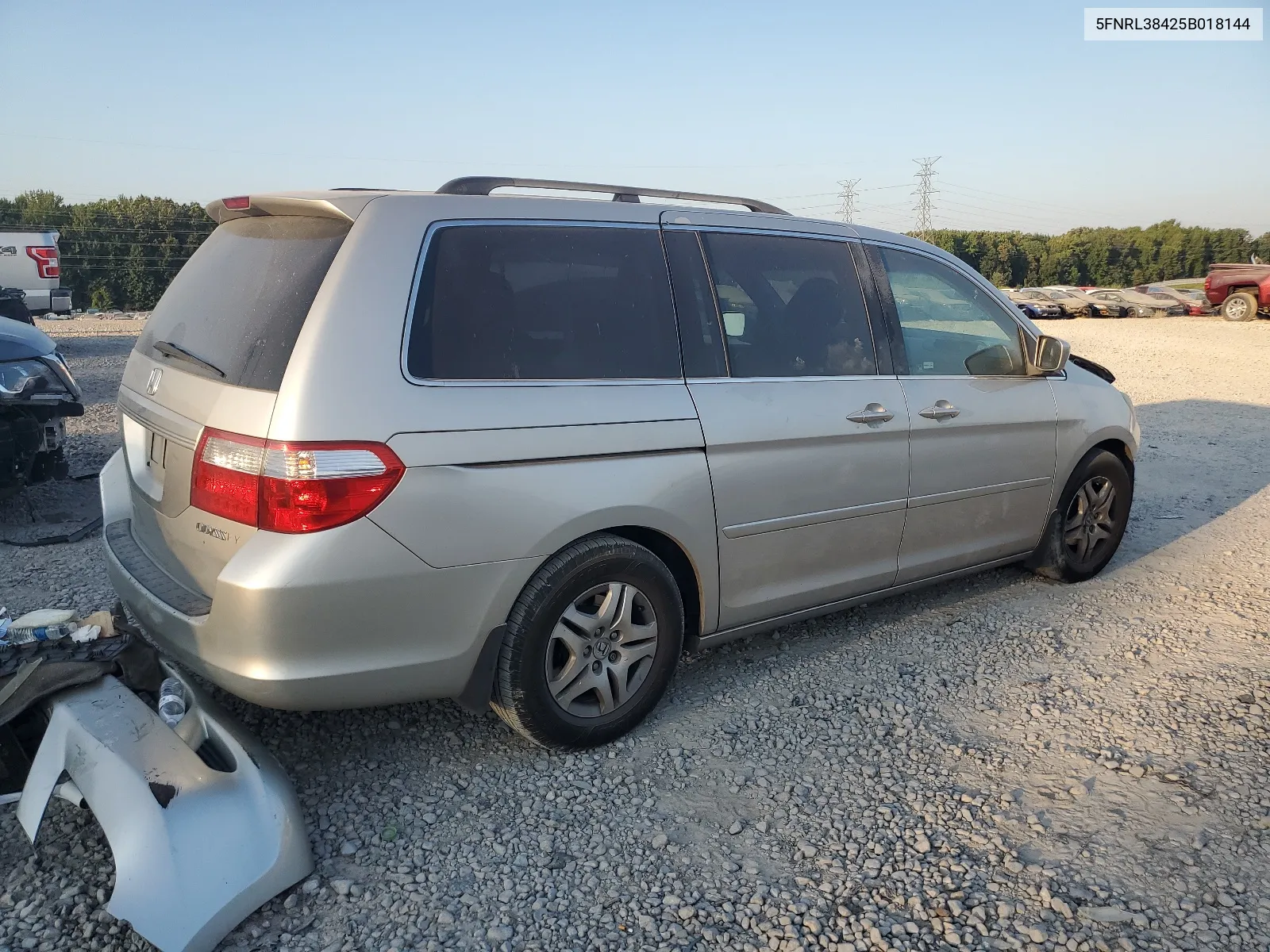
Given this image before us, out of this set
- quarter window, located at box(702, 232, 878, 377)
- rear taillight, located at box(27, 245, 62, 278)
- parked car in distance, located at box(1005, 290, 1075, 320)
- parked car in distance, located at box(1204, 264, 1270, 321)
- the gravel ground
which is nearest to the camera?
the gravel ground

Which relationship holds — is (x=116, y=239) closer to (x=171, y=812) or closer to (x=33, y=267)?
(x=33, y=267)

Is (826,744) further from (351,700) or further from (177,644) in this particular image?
(177,644)

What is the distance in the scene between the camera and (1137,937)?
8.09 ft

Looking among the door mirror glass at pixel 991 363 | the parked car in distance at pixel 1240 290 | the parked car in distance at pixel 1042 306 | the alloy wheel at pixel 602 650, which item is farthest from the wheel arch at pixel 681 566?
the parked car in distance at pixel 1042 306

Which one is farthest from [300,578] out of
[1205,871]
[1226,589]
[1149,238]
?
[1149,238]

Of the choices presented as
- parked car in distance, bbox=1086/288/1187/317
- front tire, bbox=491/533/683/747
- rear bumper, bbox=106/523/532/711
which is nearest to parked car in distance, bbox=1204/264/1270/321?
parked car in distance, bbox=1086/288/1187/317

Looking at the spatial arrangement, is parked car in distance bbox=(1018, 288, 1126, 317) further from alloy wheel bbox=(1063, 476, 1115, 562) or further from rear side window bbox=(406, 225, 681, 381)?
rear side window bbox=(406, 225, 681, 381)

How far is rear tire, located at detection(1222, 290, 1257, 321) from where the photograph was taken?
83.6 feet

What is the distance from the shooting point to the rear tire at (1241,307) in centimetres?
Answer: 2547

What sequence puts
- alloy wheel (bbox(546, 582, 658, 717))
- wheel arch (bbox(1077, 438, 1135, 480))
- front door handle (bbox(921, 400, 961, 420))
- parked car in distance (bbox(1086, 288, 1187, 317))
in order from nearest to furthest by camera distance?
1. alloy wheel (bbox(546, 582, 658, 717))
2. front door handle (bbox(921, 400, 961, 420))
3. wheel arch (bbox(1077, 438, 1135, 480))
4. parked car in distance (bbox(1086, 288, 1187, 317))

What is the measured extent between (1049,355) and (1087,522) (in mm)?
1090

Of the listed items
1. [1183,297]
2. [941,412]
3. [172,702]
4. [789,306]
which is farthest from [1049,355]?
[1183,297]

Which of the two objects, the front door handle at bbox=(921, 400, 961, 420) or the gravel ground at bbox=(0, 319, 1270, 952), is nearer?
the gravel ground at bbox=(0, 319, 1270, 952)

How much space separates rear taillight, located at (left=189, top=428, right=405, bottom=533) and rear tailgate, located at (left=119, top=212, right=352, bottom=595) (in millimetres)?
60
